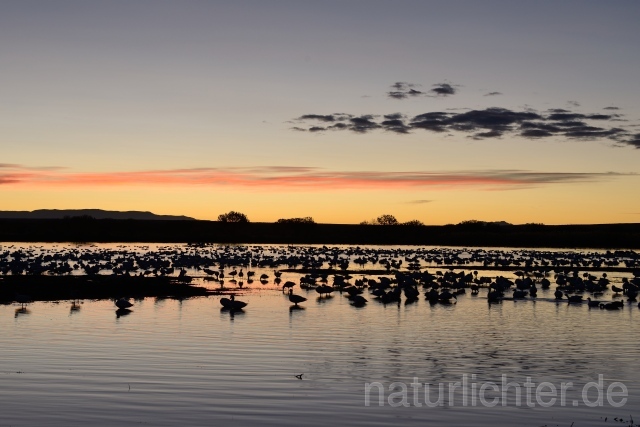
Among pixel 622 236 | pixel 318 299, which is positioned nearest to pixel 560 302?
pixel 318 299

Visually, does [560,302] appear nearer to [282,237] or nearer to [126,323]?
[126,323]

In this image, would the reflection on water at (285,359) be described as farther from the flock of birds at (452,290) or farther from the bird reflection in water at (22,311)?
the flock of birds at (452,290)

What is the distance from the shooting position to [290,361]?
19.1 meters

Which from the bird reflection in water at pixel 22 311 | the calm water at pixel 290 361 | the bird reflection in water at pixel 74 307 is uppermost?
the bird reflection in water at pixel 74 307

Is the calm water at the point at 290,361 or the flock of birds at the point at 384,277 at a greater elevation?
the flock of birds at the point at 384,277

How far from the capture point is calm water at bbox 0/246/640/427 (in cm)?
1382

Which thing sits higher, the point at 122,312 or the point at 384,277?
the point at 384,277

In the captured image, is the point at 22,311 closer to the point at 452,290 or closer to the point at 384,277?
the point at 384,277

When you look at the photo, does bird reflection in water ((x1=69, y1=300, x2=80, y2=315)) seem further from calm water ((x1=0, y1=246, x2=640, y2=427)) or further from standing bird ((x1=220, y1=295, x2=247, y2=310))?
standing bird ((x1=220, y1=295, x2=247, y2=310))

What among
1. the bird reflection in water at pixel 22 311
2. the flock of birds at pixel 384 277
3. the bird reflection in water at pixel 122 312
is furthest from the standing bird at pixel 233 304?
the bird reflection in water at pixel 22 311

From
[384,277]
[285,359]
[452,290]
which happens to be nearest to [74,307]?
[285,359]

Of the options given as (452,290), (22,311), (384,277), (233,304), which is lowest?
(22,311)

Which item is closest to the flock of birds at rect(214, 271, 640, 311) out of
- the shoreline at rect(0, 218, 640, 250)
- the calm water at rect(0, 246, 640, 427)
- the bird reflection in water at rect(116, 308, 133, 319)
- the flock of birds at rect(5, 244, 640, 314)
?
the flock of birds at rect(5, 244, 640, 314)

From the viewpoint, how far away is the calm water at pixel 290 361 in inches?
544
